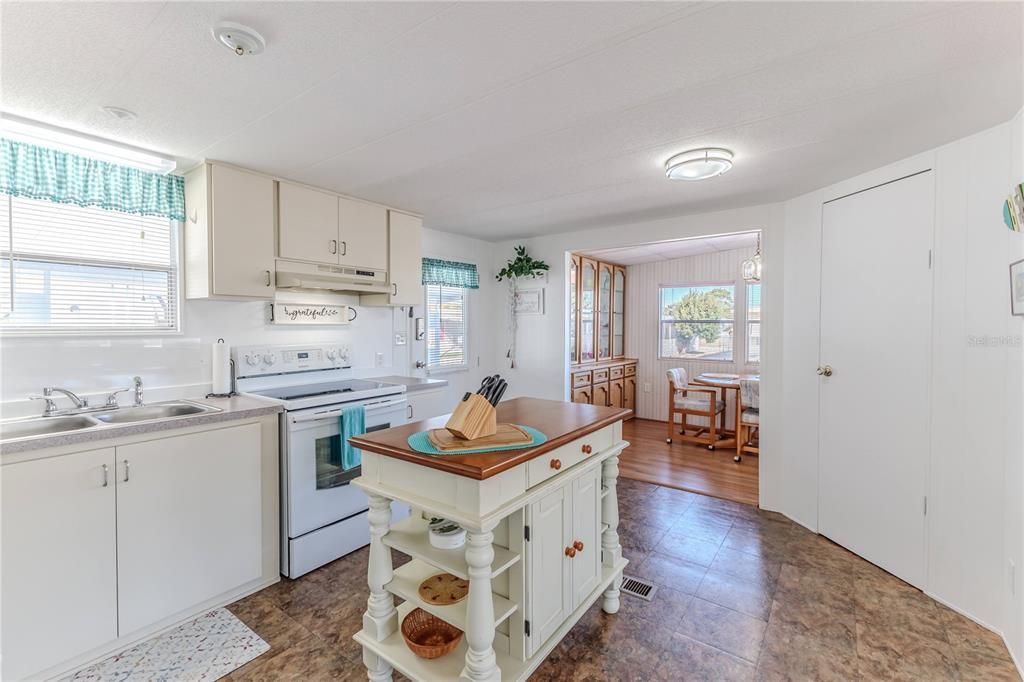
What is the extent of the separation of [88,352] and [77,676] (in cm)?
138

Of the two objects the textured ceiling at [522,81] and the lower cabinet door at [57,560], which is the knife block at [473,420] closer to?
the textured ceiling at [522,81]

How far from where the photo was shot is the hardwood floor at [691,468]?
3643mm

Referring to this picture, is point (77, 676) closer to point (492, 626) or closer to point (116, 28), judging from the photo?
point (492, 626)

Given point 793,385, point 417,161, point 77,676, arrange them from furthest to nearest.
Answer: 1. point 793,385
2. point 417,161
3. point 77,676

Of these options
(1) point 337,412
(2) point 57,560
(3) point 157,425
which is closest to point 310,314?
(1) point 337,412

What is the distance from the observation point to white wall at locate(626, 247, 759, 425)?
5578 millimetres

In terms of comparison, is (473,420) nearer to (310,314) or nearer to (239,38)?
(239,38)

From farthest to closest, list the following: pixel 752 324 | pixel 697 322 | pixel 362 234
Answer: pixel 697 322, pixel 752 324, pixel 362 234

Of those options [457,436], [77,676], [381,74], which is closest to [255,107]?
[381,74]

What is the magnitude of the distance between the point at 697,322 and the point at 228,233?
17.3 feet

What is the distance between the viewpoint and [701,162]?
2215 mm

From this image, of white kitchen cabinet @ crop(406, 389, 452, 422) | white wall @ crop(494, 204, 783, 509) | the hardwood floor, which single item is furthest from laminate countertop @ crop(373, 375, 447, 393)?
the hardwood floor

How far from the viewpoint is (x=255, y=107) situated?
176 cm

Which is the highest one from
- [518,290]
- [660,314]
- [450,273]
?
[450,273]
